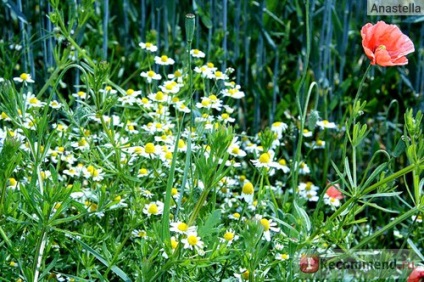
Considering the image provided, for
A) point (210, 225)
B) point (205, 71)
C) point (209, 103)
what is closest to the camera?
point (210, 225)

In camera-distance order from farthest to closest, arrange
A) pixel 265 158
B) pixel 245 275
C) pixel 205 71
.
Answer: pixel 205 71, pixel 265 158, pixel 245 275

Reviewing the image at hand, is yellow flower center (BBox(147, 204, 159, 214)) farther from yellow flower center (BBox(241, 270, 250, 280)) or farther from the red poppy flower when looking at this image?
the red poppy flower

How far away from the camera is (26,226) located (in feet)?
4.52

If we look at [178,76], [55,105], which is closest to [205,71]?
[178,76]

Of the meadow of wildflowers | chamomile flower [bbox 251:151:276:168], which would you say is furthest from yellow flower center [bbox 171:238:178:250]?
chamomile flower [bbox 251:151:276:168]

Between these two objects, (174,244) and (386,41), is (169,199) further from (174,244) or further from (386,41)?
(386,41)

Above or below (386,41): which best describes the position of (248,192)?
below

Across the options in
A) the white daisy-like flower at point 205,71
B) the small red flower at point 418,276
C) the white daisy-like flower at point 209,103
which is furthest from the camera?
the white daisy-like flower at point 205,71

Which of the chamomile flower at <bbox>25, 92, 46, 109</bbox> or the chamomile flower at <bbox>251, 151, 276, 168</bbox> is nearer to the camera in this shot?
the chamomile flower at <bbox>251, 151, 276, 168</bbox>

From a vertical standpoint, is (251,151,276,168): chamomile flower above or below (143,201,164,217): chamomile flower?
above

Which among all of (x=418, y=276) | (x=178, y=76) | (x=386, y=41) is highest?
(x=386, y=41)

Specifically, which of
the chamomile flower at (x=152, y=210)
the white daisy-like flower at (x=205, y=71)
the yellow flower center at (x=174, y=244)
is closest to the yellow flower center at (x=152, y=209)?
the chamomile flower at (x=152, y=210)

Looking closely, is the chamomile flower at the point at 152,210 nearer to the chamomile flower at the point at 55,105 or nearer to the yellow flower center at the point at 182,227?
the yellow flower center at the point at 182,227

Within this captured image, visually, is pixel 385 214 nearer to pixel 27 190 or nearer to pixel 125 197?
pixel 125 197
